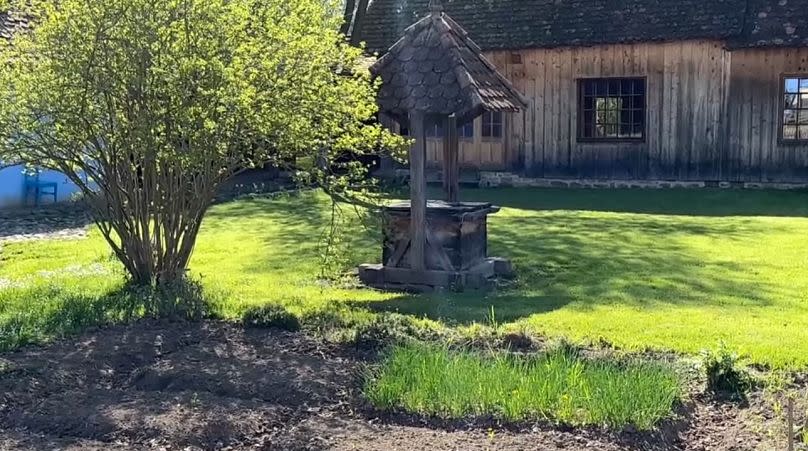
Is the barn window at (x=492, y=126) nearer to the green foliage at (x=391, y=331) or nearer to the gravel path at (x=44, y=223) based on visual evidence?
the gravel path at (x=44, y=223)

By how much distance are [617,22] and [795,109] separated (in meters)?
3.95

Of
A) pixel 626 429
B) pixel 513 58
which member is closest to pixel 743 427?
pixel 626 429

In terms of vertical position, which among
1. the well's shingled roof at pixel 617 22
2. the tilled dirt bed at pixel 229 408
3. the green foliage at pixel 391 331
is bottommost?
the tilled dirt bed at pixel 229 408

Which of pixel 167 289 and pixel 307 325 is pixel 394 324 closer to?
pixel 307 325

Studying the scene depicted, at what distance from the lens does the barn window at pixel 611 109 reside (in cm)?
2048

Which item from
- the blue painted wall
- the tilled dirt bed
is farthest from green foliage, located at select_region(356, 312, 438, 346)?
the blue painted wall

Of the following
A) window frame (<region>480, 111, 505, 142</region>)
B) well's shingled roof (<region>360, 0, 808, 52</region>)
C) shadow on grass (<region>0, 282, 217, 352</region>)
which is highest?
well's shingled roof (<region>360, 0, 808, 52</region>)

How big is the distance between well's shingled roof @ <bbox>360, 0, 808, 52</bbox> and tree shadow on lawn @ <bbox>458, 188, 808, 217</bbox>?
2.97 meters

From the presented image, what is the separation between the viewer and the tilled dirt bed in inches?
199

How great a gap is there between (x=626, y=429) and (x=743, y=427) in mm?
737

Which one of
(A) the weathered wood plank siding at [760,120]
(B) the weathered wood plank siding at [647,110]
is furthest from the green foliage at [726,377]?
(B) the weathered wood plank siding at [647,110]

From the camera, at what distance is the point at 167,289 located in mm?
8844

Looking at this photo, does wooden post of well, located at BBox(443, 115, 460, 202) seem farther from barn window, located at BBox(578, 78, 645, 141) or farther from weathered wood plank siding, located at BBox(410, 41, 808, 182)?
barn window, located at BBox(578, 78, 645, 141)

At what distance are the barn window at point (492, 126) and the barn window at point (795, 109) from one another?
604 cm
